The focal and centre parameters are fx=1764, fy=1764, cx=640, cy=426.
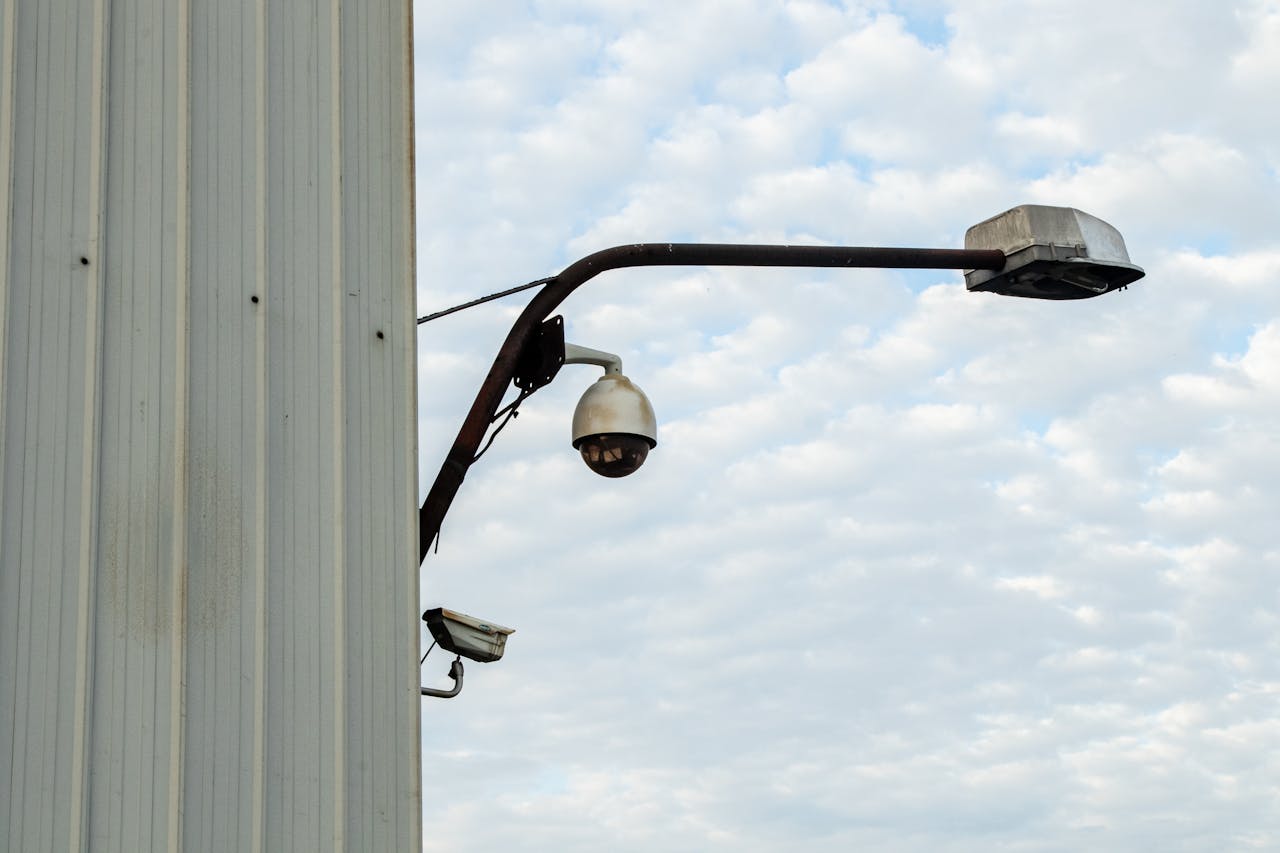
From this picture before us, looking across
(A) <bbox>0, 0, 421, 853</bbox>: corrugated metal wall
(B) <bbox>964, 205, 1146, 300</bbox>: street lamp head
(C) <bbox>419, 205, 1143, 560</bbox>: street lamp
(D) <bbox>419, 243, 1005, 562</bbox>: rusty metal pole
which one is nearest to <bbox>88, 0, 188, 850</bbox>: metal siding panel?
(A) <bbox>0, 0, 421, 853</bbox>: corrugated metal wall

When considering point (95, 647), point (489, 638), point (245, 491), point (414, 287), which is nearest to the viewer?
point (95, 647)

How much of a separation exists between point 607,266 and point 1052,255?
1971 millimetres

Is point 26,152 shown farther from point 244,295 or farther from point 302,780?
point 302,780

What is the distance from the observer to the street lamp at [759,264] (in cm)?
731

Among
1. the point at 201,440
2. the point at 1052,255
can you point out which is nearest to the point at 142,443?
the point at 201,440

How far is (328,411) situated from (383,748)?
115cm

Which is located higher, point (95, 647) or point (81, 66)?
point (81, 66)

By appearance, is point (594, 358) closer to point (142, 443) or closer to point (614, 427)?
point (614, 427)

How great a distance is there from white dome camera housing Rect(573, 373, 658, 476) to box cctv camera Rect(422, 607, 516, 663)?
1010mm

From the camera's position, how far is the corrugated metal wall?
527 cm

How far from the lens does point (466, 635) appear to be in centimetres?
700

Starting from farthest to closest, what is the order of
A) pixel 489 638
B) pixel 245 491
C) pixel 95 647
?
1. pixel 489 638
2. pixel 245 491
3. pixel 95 647

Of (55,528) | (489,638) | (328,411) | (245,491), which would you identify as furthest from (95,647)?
(489,638)

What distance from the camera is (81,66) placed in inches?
227
